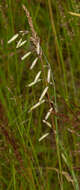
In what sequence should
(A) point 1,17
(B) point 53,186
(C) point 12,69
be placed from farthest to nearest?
(C) point 12,69 → (B) point 53,186 → (A) point 1,17

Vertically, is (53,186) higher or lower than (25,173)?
lower

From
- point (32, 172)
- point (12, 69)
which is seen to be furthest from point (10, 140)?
point (12, 69)

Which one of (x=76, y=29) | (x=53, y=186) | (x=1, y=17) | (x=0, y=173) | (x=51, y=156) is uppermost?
(x=1, y=17)

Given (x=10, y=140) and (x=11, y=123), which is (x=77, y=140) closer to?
(x=11, y=123)

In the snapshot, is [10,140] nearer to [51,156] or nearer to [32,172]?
[32,172]

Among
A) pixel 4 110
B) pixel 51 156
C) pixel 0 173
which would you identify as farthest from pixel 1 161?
pixel 51 156

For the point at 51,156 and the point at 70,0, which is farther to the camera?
the point at 51,156

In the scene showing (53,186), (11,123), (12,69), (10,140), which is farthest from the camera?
(12,69)
